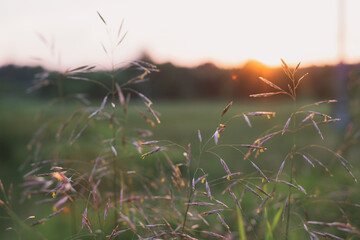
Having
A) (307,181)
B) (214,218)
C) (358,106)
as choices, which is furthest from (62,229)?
(358,106)

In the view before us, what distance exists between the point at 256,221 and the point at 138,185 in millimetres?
3133

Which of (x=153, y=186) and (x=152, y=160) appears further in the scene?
(x=152, y=160)

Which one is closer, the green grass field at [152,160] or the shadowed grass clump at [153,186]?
the shadowed grass clump at [153,186]

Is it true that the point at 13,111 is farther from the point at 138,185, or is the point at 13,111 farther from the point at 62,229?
the point at 62,229

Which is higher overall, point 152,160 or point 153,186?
point 153,186

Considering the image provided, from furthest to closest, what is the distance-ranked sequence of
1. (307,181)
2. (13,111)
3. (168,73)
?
1. (168,73)
2. (13,111)
3. (307,181)

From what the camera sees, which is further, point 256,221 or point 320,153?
point 320,153

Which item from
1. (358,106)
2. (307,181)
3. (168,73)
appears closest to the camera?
(307,181)

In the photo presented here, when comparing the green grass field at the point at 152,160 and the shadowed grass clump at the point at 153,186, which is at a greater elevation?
the shadowed grass clump at the point at 153,186

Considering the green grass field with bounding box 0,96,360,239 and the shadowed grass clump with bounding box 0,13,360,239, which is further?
the green grass field with bounding box 0,96,360,239

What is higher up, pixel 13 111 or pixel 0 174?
pixel 13 111

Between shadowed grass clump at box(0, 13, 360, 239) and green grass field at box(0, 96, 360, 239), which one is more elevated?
shadowed grass clump at box(0, 13, 360, 239)

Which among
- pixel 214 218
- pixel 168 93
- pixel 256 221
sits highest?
pixel 256 221

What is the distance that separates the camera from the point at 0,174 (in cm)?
645
